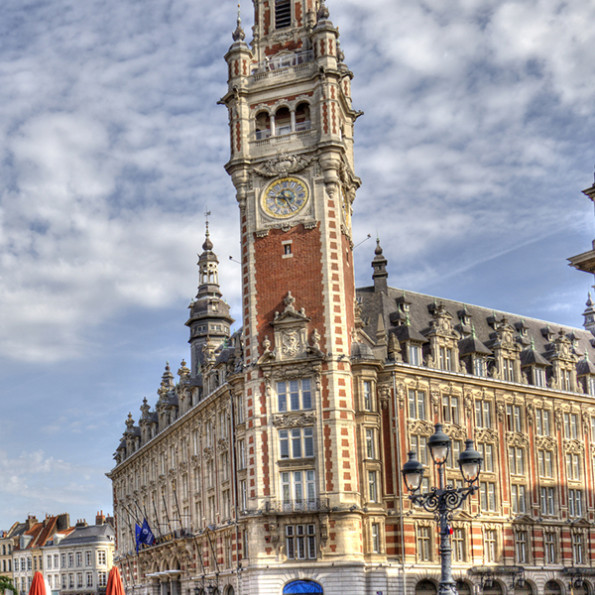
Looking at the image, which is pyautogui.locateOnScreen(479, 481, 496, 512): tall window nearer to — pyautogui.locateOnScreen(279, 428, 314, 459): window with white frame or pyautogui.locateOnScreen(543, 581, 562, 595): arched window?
pyautogui.locateOnScreen(543, 581, 562, 595): arched window

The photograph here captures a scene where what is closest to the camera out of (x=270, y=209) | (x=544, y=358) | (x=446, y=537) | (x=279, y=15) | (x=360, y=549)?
(x=446, y=537)

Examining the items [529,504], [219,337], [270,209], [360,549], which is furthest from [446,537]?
[219,337]

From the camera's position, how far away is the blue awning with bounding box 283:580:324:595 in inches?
2657

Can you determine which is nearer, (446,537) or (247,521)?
(446,537)

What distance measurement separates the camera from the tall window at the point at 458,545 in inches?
2916

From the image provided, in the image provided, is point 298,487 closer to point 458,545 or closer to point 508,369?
point 458,545

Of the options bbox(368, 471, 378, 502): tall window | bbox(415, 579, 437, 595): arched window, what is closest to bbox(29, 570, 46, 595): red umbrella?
bbox(368, 471, 378, 502): tall window

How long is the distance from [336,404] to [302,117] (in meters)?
22.2

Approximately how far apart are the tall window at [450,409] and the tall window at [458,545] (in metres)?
8.47

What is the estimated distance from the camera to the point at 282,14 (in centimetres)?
7994

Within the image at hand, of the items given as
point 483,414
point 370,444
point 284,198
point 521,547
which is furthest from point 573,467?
point 284,198

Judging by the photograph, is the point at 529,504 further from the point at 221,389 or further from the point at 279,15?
the point at 279,15

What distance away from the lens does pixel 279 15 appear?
→ 8000 cm

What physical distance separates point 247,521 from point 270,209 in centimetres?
2271
